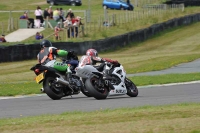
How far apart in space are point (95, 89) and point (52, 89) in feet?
3.41

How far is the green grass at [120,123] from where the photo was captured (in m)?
8.47

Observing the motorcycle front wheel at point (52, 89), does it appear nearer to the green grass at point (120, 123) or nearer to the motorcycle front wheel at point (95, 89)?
the motorcycle front wheel at point (95, 89)

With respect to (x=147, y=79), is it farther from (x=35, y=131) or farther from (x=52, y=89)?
(x=35, y=131)

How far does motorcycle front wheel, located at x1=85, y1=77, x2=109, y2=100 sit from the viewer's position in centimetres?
1410

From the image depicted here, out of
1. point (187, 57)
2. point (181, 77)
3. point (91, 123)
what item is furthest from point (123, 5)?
point (91, 123)

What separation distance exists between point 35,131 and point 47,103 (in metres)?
5.33

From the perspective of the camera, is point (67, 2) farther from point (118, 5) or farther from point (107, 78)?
point (107, 78)

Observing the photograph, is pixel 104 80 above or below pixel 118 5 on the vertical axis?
below

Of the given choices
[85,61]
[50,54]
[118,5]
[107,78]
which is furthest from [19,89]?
[118,5]

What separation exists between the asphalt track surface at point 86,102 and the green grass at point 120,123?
2104 millimetres

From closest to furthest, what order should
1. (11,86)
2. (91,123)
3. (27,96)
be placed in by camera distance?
1. (91,123)
2. (27,96)
3. (11,86)

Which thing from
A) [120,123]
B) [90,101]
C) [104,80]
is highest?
[120,123]

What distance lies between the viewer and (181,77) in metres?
20.1

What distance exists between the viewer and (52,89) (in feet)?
47.6
